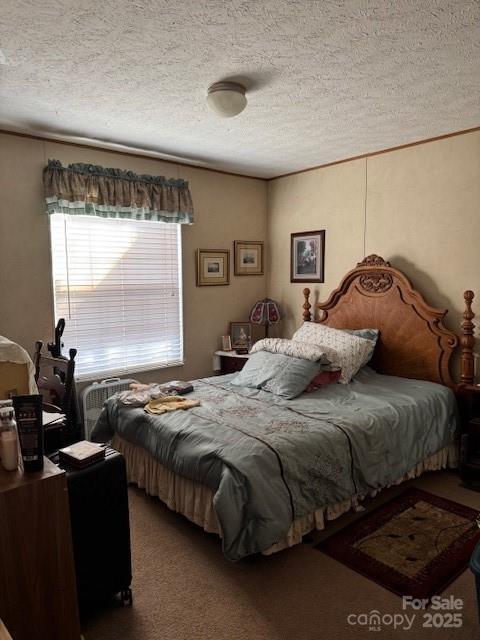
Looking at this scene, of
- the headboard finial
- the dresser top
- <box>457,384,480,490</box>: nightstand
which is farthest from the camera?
the headboard finial

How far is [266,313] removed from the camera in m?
4.46

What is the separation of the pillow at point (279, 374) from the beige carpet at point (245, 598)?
0.98 meters

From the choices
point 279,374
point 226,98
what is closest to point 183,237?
point 279,374

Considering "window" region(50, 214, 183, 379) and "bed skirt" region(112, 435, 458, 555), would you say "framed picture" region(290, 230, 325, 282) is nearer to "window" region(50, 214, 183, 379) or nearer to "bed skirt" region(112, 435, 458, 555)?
"window" region(50, 214, 183, 379)

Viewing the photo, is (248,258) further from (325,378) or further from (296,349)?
(325,378)

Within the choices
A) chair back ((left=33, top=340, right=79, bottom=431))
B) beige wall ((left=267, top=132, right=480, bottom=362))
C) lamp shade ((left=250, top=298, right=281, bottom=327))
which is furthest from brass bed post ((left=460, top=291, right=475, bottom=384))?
chair back ((left=33, top=340, right=79, bottom=431))

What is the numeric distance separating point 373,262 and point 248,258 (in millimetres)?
1403

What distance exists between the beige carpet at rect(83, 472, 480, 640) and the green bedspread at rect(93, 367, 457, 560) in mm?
187

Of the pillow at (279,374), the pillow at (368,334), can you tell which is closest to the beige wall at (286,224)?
the pillow at (368,334)

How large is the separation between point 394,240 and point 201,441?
2.41 metres

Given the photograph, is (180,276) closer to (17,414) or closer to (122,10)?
(122,10)

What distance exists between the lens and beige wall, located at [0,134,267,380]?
3127 millimetres

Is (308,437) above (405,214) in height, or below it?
below

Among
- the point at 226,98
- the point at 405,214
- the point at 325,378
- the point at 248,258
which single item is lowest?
the point at 325,378
